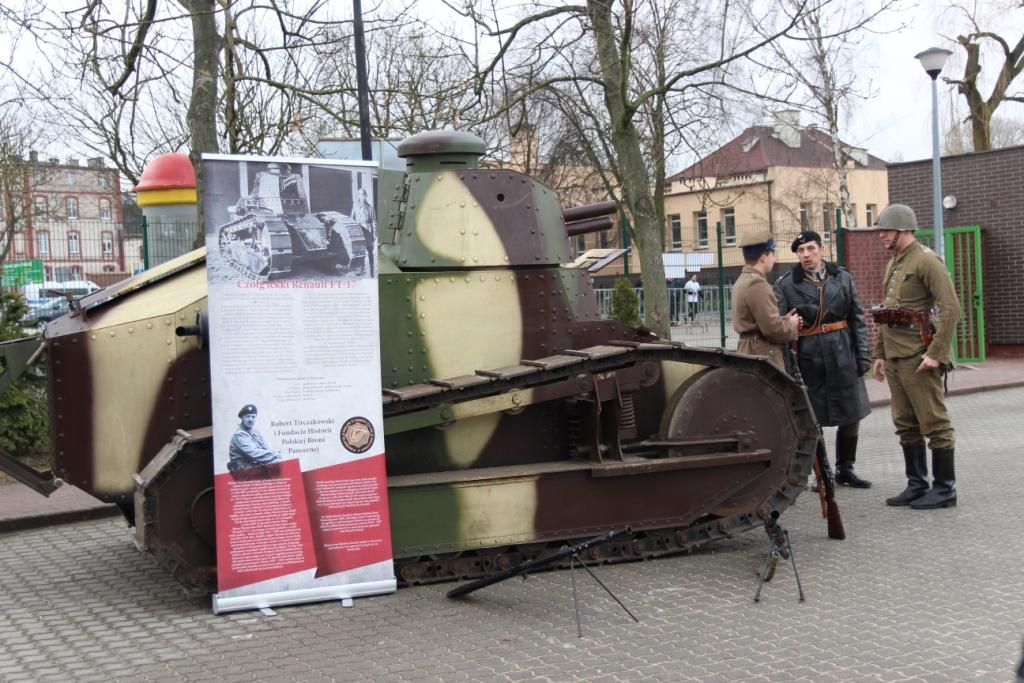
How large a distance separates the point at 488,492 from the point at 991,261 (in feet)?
56.2

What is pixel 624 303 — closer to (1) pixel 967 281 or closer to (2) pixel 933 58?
(2) pixel 933 58

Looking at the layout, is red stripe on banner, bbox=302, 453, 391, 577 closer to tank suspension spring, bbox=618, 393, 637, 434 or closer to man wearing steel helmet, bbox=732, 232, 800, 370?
tank suspension spring, bbox=618, 393, 637, 434

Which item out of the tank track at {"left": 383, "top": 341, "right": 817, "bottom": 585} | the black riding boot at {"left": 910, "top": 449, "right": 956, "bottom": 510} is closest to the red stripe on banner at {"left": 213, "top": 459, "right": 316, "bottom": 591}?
the tank track at {"left": 383, "top": 341, "right": 817, "bottom": 585}

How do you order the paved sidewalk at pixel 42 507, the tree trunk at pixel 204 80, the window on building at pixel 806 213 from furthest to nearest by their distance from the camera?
1. the window on building at pixel 806 213
2. the tree trunk at pixel 204 80
3. the paved sidewalk at pixel 42 507

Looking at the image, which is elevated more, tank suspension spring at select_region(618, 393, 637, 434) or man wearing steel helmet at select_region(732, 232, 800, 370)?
Answer: man wearing steel helmet at select_region(732, 232, 800, 370)

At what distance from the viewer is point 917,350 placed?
8305 mm

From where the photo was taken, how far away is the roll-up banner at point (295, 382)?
6.03 meters

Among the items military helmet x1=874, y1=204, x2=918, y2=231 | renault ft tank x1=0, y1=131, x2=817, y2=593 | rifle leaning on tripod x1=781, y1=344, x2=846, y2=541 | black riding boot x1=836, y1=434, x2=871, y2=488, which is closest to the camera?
renault ft tank x1=0, y1=131, x2=817, y2=593

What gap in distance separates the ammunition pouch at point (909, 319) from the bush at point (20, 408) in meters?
7.64

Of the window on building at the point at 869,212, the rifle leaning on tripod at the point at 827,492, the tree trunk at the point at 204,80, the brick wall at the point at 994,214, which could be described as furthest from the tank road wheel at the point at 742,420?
the window on building at the point at 869,212

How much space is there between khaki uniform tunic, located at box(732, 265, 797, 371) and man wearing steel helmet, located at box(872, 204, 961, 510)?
859 millimetres

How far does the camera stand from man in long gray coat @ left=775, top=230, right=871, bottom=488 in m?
8.76

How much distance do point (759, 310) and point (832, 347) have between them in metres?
1.07

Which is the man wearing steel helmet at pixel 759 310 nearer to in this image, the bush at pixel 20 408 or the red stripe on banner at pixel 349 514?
the red stripe on banner at pixel 349 514
